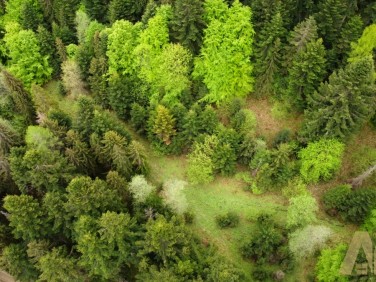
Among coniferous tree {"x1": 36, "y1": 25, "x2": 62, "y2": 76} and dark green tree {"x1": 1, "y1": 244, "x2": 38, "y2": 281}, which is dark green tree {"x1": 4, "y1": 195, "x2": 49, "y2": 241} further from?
coniferous tree {"x1": 36, "y1": 25, "x2": 62, "y2": 76}

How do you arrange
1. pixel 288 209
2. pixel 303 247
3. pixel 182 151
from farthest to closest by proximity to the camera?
pixel 182 151 < pixel 288 209 < pixel 303 247

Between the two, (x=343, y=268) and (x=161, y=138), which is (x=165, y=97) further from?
(x=343, y=268)

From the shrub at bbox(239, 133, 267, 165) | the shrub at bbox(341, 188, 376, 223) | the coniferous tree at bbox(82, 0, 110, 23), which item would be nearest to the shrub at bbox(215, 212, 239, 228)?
the shrub at bbox(239, 133, 267, 165)

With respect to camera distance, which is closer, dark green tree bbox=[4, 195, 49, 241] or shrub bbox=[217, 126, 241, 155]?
dark green tree bbox=[4, 195, 49, 241]

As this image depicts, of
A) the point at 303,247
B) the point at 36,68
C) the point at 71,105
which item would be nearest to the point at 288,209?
the point at 303,247

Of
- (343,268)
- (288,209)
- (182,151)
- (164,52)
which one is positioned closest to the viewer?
(343,268)
